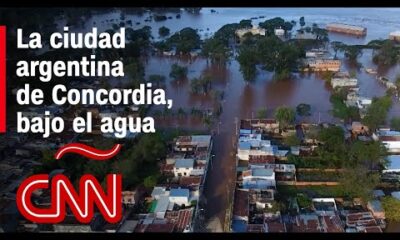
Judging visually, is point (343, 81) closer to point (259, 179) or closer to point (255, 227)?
point (259, 179)

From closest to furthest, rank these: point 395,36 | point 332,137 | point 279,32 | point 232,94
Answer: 1. point 332,137
2. point 232,94
3. point 395,36
4. point 279,32

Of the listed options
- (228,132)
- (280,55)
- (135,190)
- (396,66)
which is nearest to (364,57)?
(396,66)

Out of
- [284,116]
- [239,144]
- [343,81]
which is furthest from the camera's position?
[343,81]

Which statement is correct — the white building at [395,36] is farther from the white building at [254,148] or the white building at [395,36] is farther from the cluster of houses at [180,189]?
the cluster of houses at [180,189]

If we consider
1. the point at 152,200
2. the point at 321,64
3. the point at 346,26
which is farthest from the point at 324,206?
the point at 346,26

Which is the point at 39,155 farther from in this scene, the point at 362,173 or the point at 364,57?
the point at 364,57

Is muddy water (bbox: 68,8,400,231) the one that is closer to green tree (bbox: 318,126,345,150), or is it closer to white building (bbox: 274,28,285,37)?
green tree (bbox: 318,126,345,150)

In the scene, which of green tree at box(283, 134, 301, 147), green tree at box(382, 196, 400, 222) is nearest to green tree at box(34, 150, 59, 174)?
green tree at box(283, 134, 301, 147)
